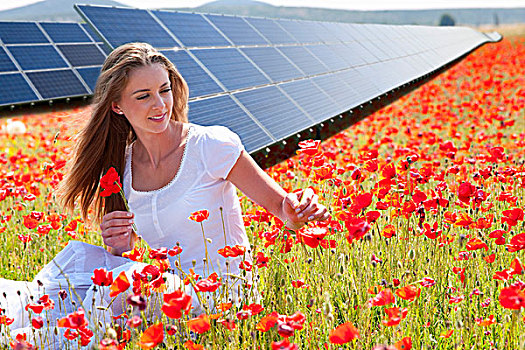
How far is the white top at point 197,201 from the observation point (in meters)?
2.94

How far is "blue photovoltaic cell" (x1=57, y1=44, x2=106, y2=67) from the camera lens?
12164mm

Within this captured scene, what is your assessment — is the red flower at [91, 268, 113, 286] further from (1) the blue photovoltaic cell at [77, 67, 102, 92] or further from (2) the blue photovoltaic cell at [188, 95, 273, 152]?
(1) the blue photovoltaic cell at [77, 67, 102, 92]

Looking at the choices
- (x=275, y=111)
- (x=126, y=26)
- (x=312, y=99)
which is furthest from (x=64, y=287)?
(x=312, y=99)

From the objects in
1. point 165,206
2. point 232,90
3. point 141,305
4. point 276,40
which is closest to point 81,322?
point 141,305

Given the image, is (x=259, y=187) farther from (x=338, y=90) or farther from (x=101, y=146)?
(x=338, y=90)

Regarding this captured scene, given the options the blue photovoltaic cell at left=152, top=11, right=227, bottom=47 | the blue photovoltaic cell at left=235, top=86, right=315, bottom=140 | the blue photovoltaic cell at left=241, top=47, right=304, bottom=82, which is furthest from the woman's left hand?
the blue photovoltaic cell at left=241, top=47, right=304, bottom=82

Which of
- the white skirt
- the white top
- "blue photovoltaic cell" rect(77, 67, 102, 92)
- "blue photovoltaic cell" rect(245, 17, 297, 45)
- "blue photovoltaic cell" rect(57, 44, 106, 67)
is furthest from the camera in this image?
"blue photovoltaic cell" rect(57, 44, 106, 67)

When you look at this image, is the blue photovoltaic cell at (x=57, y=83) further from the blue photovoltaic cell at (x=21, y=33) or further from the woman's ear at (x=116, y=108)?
the woman's ear at (x=116, y=108)

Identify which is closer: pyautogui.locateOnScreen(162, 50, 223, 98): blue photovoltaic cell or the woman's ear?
the woman's ear

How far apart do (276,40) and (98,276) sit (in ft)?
27.3

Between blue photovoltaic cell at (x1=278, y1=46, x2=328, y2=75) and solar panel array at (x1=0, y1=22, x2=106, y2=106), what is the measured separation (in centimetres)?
400

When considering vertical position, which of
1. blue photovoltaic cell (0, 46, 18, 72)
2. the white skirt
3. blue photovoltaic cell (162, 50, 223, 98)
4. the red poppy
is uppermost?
the red poppy

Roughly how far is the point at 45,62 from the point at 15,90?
1553mm

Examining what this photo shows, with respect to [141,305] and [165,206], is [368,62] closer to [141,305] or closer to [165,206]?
[165,206]
